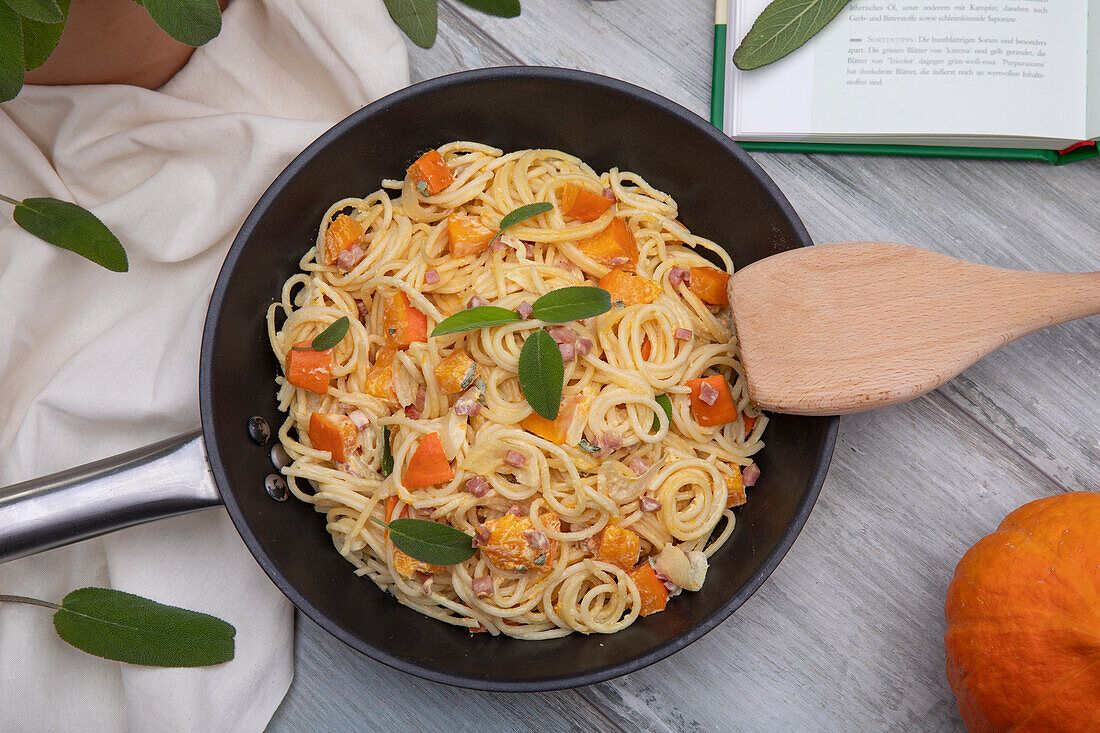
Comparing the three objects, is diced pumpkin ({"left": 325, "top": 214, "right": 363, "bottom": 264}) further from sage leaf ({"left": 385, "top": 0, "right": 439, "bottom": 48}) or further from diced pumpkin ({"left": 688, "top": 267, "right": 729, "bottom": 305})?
diced pumpkin ({"left": 688, "top": 267, "right": 729, "bottom": 305})

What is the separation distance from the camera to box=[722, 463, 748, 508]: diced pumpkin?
7.52ft

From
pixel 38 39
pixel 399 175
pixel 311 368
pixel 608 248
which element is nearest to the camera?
pixel 38 39

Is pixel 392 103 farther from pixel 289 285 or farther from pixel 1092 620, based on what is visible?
pixel 1092 620

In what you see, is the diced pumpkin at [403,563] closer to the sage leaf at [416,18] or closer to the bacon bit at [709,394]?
the bacon bit at [709,394]

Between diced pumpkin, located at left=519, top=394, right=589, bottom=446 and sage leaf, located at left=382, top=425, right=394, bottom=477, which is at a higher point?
diced pumpkin, located at left=519, top=394, right=589, bottom=446

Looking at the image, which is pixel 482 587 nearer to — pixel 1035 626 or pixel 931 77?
pixel 1035 626

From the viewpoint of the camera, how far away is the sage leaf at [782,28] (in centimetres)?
253

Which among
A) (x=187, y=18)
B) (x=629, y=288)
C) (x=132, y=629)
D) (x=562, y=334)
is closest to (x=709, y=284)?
(x=629, y=288)

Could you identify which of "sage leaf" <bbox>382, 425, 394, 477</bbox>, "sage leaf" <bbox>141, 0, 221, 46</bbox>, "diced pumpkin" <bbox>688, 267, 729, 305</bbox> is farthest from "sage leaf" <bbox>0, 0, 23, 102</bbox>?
"diced pumpkin" <bbox>688, 267, 729, 305</bbox>

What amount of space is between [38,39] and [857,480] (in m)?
2.59

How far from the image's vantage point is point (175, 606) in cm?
239

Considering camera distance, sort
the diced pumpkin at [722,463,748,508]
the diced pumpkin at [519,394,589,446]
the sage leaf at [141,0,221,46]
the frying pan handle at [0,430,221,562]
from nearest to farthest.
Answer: the sage leaf at [141,0,221,46], the frying pan handle at [0,430,221,562], the diced pumpkin at [519,394,589,446], the diced pumpkin at [722,463,748,508]

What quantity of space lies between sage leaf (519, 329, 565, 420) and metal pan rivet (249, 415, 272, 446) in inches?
31.9

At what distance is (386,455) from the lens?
2.24 m
